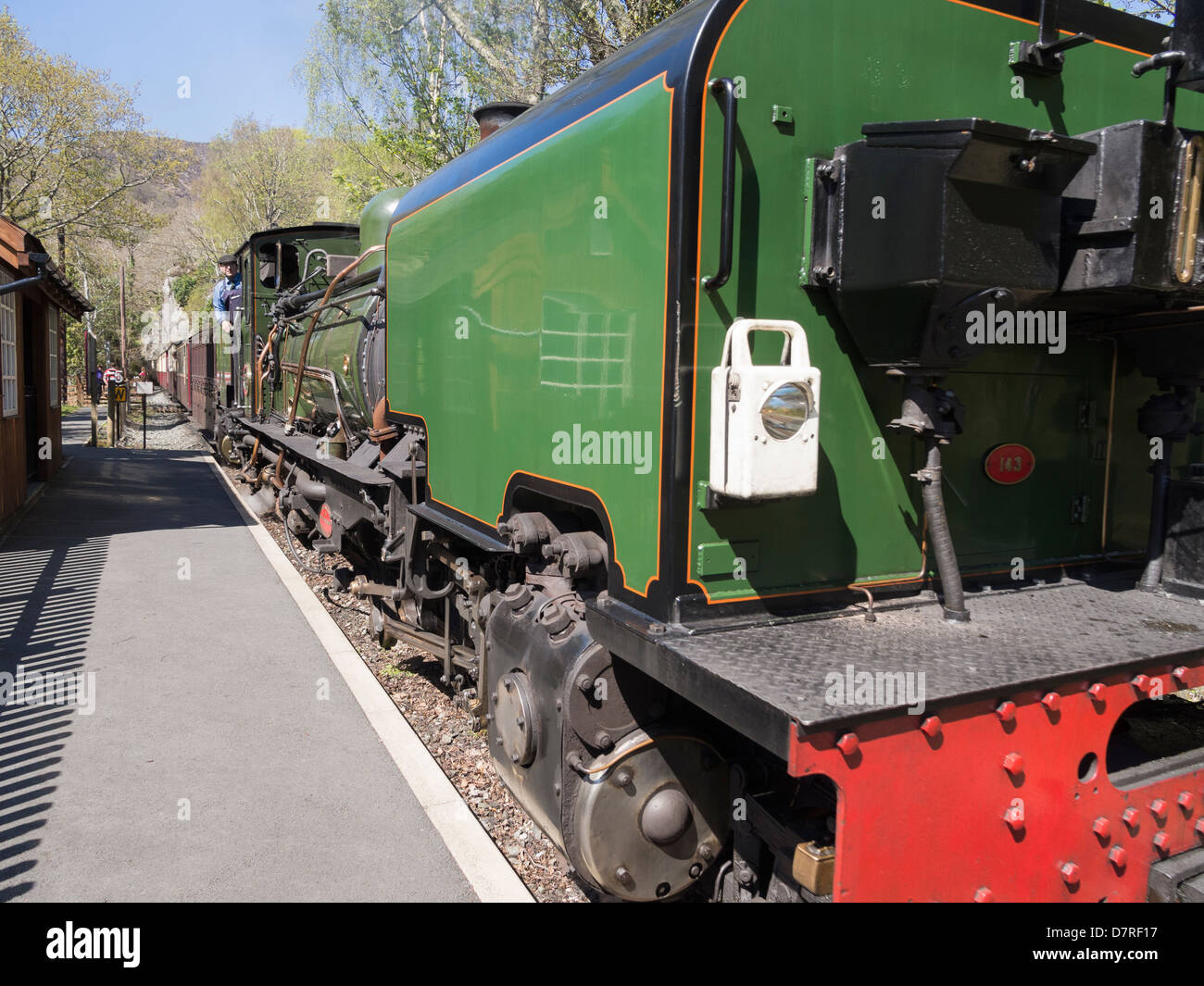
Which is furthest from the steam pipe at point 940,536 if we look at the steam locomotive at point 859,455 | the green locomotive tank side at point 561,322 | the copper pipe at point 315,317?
the copper pipe at point 315,317

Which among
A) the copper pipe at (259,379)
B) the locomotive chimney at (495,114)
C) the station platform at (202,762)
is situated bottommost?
the station platform at (202,762)

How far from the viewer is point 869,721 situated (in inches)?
74.1

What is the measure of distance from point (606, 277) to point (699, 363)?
1.72 feet

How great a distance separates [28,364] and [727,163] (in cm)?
1448

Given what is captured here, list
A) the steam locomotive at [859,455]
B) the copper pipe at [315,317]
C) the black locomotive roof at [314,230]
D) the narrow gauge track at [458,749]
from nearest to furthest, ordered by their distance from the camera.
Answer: the steam locomotive at [859,455] < the narrow gauge track at [458,749] < the copper pipe at [315,317] < the black locomotive roof at [314,230]

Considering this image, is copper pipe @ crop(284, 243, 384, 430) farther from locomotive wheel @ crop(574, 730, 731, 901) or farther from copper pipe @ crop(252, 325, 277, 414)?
locomotive wheel @ crop(574, 730, 731, 901)

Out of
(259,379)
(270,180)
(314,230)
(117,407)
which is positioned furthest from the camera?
(270,180)

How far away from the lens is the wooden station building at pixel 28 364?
371 inches

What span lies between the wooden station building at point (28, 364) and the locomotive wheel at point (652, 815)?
19.8ft

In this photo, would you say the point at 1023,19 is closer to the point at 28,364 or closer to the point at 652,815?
the point at 652,815

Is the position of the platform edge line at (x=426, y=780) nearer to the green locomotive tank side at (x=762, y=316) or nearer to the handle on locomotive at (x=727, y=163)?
the green locomotive tank side at (x=762, y=316)

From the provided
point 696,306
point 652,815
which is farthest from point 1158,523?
point 652,815

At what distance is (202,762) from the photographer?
4207 mm
